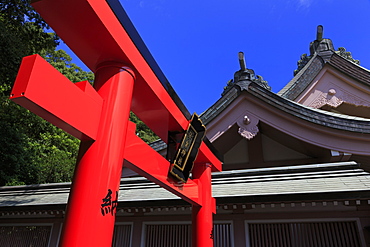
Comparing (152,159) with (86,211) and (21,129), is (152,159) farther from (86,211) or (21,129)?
(21,129)

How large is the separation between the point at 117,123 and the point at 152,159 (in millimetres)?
956

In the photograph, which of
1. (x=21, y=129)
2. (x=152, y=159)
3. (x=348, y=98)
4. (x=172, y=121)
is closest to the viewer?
(x=152, y=159)

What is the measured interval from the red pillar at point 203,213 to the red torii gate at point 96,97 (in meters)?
1.73

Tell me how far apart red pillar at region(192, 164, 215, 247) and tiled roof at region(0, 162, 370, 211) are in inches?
38.9

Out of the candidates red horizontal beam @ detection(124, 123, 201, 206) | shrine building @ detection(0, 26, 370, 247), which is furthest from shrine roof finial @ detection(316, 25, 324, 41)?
red horizontal beam @ detection(124, 123, 201, 206)

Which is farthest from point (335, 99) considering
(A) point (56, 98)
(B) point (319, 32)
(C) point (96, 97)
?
(A) point (56, 98)

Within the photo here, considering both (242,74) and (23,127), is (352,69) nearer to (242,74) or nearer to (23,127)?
(242,74)

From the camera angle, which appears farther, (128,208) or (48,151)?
(48,151)

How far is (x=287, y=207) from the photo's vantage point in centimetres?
568

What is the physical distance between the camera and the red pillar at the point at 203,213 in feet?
13.9

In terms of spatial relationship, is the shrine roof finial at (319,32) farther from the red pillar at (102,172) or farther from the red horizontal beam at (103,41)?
the red pillar at (102,172)

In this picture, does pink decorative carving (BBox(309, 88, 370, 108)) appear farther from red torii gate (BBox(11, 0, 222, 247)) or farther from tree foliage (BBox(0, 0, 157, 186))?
tree foliage (BBox(0, 0, 157, 186))

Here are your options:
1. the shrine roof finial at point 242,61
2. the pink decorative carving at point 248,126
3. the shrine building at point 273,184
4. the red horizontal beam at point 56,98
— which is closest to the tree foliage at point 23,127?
the shrine building at point 273,184

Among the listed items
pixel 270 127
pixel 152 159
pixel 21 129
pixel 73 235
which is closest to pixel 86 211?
pixel 73 235
